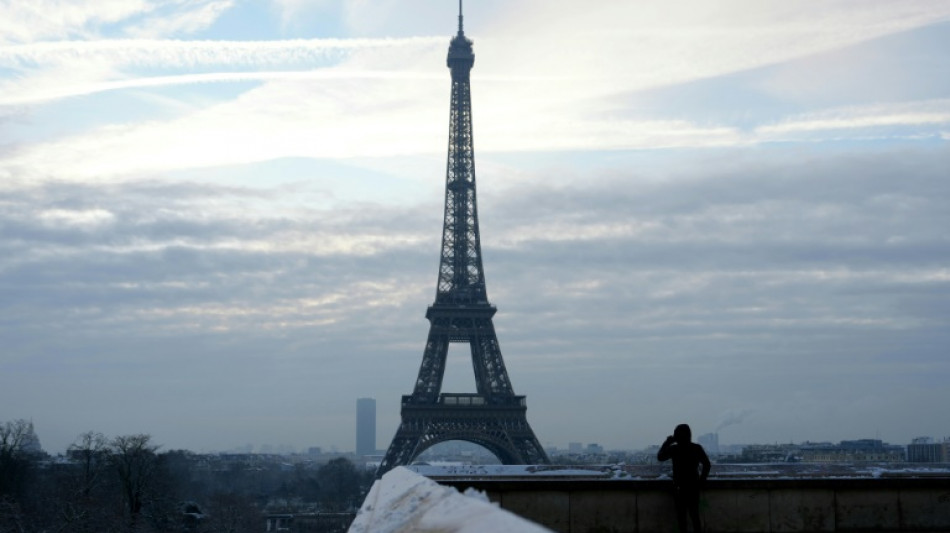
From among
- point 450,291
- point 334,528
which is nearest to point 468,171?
point 450,291

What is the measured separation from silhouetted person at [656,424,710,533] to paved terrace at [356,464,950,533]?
0.58 meters

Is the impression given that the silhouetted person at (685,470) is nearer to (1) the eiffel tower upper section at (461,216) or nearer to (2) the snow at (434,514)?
(2) the snow at (434,514)

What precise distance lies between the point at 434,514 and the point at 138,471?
65035 mm

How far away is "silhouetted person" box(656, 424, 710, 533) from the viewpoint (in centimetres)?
1081

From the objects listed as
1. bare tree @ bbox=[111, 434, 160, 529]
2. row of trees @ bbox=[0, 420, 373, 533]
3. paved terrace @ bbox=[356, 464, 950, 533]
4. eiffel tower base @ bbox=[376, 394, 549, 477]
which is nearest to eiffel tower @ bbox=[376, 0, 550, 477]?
eiffel tower base @ bbox=[376, 394, 549, 477]

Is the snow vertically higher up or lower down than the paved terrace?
higher up

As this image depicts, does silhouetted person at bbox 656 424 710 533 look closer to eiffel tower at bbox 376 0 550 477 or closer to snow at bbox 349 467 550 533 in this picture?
snow at bbox 349 467 550 533

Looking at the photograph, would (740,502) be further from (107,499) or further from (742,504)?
(107,499)

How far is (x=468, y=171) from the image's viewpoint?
3676 inches

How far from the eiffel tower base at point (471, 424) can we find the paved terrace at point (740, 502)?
75440mm

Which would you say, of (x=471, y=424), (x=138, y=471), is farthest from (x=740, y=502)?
(x=471, y=424)

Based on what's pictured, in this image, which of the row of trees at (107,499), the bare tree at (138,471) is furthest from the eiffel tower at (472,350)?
the bare tree at (138,471)

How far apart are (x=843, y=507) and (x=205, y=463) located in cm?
18962

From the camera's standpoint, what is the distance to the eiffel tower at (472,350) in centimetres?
8738
